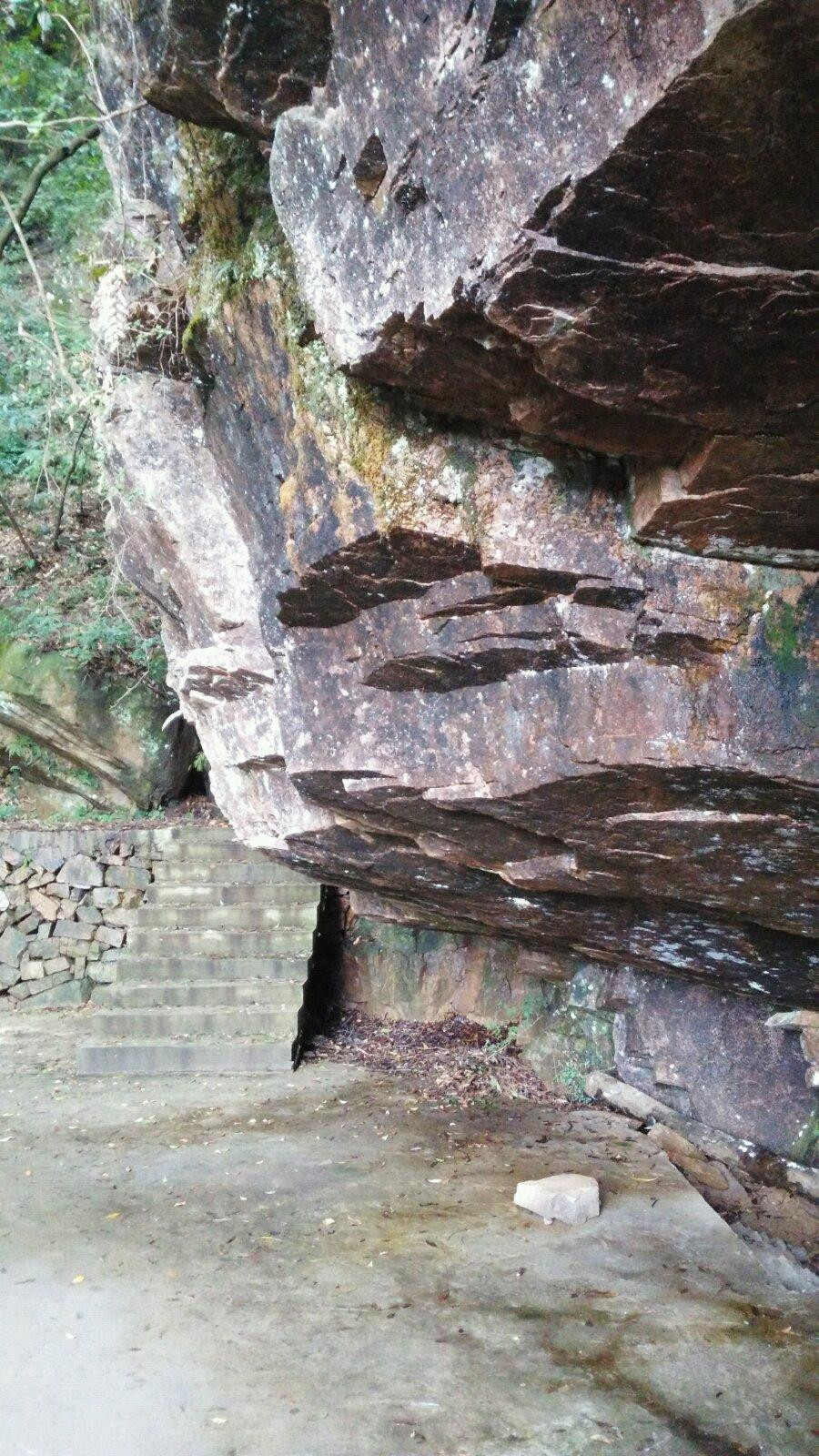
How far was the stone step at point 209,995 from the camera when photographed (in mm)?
7027

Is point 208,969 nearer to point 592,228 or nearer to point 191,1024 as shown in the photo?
point 191,1024

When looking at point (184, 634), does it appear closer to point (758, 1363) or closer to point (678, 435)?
point (678, 435)

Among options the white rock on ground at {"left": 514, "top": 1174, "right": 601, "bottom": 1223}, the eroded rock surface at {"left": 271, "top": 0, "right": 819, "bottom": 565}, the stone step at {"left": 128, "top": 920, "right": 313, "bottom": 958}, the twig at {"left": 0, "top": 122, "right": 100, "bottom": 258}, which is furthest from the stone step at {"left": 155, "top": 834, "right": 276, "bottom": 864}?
the eroded rock surface at {"left": 271, "top": 0, "right": 819, "bottom": 565}

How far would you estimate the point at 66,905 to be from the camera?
9.05m

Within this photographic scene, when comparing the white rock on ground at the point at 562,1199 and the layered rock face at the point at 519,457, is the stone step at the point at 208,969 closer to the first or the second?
the layered rock face at the point at 519,457

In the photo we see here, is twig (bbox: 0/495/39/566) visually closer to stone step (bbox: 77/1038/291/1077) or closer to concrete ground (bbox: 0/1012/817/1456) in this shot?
stone step (bbox: 77/1038/291/1077)

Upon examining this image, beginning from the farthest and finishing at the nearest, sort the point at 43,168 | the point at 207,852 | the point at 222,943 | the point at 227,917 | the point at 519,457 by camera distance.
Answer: the point at 207,852 < the point at 227,917 < the point at 222,943 < the point at 43,168 < the point at 519,457

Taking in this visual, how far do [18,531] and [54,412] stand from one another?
4.95 metres

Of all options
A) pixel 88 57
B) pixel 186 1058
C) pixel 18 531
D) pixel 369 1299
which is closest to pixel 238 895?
pixel 186 1058

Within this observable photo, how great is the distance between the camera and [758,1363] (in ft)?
11.1

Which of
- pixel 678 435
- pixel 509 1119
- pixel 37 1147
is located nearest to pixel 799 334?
pixel 678 435

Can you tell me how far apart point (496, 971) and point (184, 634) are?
3509mm

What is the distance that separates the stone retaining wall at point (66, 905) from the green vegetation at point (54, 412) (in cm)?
183

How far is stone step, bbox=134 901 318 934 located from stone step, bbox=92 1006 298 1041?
3.01ft
